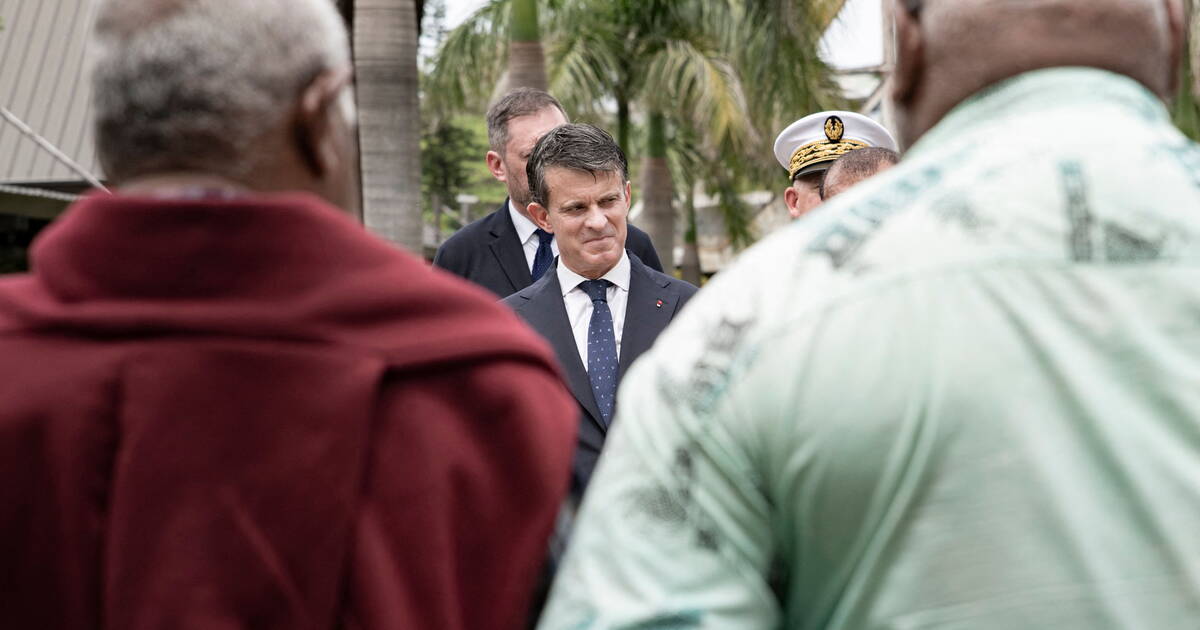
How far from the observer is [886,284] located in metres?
1.61

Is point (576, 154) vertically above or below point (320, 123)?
below

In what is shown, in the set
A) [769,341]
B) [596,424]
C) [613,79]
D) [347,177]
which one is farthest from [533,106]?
[613,79]

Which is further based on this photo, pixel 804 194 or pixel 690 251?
pixel 690 251

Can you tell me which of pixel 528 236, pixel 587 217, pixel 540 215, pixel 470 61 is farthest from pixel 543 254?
pixel 470 61

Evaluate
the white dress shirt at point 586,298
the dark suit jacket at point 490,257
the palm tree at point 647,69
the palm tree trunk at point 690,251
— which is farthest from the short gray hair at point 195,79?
the palm tree trunk at point 690,251

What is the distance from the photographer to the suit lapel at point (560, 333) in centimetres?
496

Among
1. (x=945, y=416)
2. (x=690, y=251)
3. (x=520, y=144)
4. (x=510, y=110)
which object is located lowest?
(x=690, y=251)

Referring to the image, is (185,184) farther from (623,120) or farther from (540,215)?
(623,120)

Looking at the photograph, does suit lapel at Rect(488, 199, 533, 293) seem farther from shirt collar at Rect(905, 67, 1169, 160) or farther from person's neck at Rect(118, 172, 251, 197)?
shirt collar at Rect(905, 67, 1169, 160)

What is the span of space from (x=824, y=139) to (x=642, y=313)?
1.37 metres

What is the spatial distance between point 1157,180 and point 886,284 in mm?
317

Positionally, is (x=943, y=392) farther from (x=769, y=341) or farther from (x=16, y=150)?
(x=16, y=150)

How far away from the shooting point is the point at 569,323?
5109 mm

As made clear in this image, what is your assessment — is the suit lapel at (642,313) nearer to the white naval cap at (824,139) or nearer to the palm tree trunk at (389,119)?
the white naval cap at (824,139)
